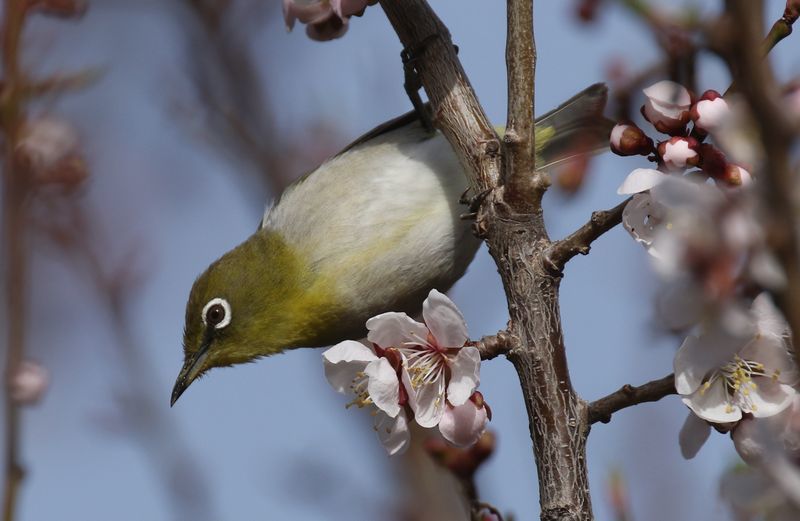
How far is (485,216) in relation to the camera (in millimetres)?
3404

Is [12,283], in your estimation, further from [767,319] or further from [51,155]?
[767,319]

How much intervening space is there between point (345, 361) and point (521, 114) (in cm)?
115

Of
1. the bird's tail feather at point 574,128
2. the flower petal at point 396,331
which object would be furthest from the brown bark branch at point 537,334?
the bird's tail feather at point 574,128

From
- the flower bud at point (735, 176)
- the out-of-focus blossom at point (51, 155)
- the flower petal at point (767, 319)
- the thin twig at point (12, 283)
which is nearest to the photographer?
the flower bud at point (735, 176)

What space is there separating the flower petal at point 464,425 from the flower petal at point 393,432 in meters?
0.20

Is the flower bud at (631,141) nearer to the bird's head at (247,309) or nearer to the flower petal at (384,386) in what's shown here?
the flower petal at (384,386)

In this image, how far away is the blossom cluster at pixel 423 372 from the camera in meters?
3.39

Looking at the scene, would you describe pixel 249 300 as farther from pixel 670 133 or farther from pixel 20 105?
pixel 670 133

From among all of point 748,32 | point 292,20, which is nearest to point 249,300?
point 292,20

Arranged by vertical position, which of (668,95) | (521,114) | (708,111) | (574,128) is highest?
(574,128)

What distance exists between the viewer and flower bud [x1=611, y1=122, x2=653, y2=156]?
3094mm

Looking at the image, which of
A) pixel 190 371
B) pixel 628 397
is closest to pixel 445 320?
pixel 628 397

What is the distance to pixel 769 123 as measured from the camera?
124 cm

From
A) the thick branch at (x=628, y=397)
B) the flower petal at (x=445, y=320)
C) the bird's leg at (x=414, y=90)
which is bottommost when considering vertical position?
the thick branch at (x=628, y=397)
